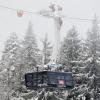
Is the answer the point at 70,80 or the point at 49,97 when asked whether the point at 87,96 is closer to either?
the point at 49,97

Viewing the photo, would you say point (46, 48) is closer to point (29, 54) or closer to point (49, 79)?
point (29, 54)

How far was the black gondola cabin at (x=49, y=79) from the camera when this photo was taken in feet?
108

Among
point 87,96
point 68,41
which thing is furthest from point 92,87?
point 68,41

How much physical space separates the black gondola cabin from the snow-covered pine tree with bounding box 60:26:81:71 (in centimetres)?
1929

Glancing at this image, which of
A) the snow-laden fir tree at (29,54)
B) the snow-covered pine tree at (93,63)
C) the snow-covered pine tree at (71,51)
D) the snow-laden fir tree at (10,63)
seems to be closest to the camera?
the snow-covered pine tree at (93,63)

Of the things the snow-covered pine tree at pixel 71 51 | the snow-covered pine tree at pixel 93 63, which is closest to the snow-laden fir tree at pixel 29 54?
the snow-covered pine tree at pixel 71 51

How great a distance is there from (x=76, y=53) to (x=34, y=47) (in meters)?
10.8

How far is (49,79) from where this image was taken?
32969mm

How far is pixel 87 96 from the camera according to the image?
50.0 meters

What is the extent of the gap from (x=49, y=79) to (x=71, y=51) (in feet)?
77.2

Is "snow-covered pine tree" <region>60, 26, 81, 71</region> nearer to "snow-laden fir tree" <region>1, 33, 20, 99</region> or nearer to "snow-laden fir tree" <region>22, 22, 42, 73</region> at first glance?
"snow-laden fir tree" <region>22, 22, 42, 73</region>

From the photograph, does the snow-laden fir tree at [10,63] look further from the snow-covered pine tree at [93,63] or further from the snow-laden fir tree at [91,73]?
the snow-covered pine tree at [93,63]

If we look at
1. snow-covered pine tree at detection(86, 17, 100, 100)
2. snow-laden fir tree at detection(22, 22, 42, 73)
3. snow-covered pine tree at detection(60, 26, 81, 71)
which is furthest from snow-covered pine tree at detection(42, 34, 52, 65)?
snow-covered pine tree at detection(86, 17, 100, 100)

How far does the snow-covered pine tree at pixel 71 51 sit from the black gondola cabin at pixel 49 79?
759 inches
